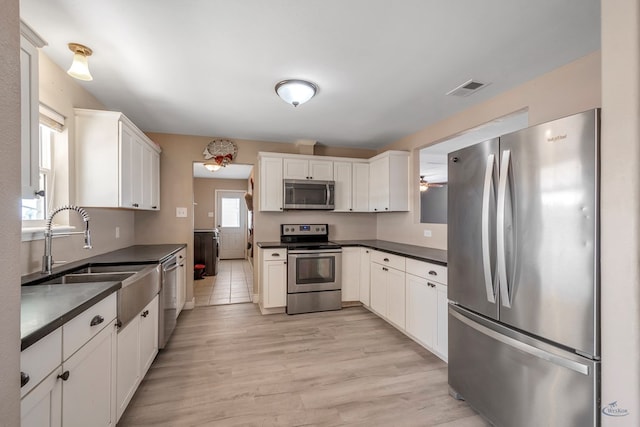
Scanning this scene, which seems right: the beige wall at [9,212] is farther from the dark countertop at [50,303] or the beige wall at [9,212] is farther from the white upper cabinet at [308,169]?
the white upper cabinet at [308,169]

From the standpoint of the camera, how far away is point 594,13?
1.54 metres

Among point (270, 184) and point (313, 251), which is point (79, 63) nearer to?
point (270, 184)

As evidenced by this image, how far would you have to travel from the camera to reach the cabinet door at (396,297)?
9.74 feet

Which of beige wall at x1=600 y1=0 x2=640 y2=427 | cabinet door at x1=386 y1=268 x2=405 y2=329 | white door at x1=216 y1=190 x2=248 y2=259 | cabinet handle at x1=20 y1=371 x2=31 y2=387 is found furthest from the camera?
white door at x1=216 y1=190 x2=248 y2=259

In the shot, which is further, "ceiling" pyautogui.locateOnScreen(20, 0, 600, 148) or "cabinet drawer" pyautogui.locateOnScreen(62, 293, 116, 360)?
"ceiling" pyautogui.locateOnScreen(20, 0, 600, 148)

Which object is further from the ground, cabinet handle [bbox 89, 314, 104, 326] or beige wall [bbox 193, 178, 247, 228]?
beige wall [bbox 193, 178, 247, 228]

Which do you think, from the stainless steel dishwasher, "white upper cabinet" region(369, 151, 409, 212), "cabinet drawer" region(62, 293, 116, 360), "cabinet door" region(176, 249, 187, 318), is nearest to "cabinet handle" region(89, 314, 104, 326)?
"cabinet drawer" region(62, 293, 116, 360)

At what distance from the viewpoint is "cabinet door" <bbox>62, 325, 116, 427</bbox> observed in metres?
1.16

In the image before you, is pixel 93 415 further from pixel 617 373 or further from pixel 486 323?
pixel 617 373

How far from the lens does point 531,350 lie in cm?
143

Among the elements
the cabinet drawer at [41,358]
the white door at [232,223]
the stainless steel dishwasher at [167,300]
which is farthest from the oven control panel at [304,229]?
the white door at [232,223]

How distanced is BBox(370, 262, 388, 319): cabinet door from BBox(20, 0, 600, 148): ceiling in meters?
1.93

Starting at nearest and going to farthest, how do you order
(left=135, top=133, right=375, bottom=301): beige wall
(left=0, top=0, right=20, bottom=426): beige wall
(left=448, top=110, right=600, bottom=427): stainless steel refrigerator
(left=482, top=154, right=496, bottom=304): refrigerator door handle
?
1. (left=0, top=0, right=20, bottom=426): beige wall
2. (left=448, top=110, right=600, bottom=427): stainless steel refrigerator
3. (left=482, top=154, right=496, bottom=304): refrigerator door handle
4. (left=135, top=133, right=375, bottom=301): beige wall

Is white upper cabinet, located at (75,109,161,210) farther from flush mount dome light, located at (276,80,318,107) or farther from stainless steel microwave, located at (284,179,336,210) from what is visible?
stainless steel microwave, located at (284,179,336,210)
